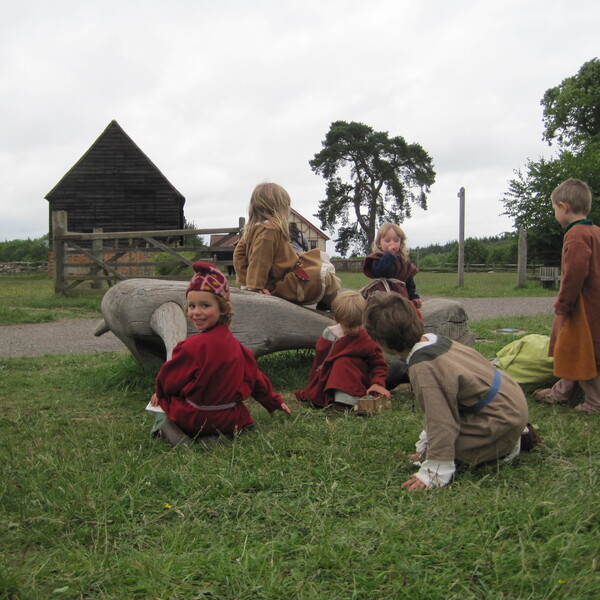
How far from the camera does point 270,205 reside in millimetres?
5691

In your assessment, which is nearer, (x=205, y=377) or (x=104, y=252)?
(x=205, y=377)

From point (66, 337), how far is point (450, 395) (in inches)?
296

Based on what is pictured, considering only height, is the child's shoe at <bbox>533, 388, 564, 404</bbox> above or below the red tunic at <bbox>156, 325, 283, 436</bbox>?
below

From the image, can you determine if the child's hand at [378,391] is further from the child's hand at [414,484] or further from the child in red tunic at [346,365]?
the child's hand at [414,484]

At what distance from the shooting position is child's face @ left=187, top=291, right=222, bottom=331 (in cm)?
398

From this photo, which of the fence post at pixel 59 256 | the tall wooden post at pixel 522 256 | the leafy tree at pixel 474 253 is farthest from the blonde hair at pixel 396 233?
the leafy tree at pixel 474 253

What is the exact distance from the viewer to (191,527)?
2.64m

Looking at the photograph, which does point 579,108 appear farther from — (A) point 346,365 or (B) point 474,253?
(A) point 346,365

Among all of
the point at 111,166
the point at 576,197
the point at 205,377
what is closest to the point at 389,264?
the point at 576,197

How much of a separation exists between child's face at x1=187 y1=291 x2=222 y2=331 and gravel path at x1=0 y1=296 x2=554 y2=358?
4567mm

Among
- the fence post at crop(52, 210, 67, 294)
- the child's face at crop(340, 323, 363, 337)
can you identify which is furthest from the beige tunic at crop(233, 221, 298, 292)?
the fence post at crop(52, 210, 67, 294)

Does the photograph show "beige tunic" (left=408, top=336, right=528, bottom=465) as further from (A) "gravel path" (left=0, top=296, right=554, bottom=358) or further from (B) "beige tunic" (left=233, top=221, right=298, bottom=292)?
(A) "gravel path" (left=0, top=296, right=554, bottom=358)

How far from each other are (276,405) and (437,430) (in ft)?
4.82

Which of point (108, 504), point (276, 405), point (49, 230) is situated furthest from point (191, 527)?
point (49, 230)
